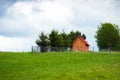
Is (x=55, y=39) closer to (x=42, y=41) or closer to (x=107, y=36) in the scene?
(x=42, y=41)

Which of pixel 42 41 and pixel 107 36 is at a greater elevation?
pixel 107 36

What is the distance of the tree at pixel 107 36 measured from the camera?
12531 centimetres

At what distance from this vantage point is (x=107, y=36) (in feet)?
418

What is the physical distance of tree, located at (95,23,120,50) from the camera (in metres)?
125

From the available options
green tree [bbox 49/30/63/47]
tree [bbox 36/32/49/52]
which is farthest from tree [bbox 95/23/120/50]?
tree [bbox 36/32/49/52]

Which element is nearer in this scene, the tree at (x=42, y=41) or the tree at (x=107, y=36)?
the tree at (x=42, y=41)

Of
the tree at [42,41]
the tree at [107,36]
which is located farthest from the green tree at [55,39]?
the tree at [107,36]

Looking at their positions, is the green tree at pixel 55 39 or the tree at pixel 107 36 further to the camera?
the tree at pixel 107 36

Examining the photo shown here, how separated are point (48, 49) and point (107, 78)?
157 feet

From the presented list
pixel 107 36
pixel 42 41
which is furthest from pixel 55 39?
pixel 107 36

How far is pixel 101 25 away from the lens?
5354 inches

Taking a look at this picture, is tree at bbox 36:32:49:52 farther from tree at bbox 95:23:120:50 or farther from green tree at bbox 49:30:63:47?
tree at bbox 95:23:120:50

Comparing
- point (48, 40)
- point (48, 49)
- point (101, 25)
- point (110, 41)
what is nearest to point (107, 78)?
point (48, 49)

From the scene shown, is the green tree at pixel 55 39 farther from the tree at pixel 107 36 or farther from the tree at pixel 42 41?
the tree at pixel 107 36
